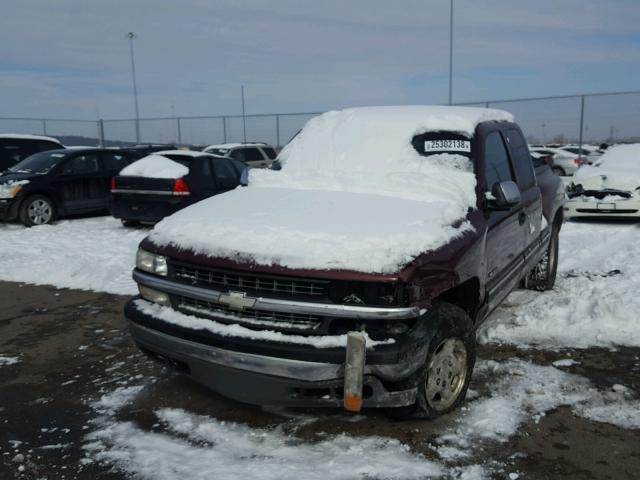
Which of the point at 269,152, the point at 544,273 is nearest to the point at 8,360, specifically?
the point at 544,273

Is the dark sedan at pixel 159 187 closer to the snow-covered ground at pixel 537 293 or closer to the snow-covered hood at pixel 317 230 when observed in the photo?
the snow-covered ground at pixel 537 293

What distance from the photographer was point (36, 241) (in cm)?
1017

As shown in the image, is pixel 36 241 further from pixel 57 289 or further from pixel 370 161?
pixel 370 161

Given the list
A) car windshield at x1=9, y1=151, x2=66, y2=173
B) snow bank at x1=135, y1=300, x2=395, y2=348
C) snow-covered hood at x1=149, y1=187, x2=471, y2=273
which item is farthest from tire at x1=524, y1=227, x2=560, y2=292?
car windshield at x1=9, y1=151, x2=66, y2=173

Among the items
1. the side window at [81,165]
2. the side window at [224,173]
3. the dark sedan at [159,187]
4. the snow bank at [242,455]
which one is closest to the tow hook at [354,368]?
the snow bank at [242,455]

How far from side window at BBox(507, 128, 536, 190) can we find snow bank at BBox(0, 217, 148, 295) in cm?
440

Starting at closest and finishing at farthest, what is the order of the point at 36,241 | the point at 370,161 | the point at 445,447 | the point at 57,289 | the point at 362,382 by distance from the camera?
the point at 362,382, the point at 445,447, the point at 370,161, the point at 57,289, the point at 36,241

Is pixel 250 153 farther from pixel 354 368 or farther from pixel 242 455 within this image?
pixel 354 368

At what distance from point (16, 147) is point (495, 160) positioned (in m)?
13.9

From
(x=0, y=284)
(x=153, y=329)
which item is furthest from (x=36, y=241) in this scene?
(x=153, y=329)

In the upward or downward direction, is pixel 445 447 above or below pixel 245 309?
below

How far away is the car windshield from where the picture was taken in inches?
489

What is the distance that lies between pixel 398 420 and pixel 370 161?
1.97m

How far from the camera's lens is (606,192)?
11180mm
